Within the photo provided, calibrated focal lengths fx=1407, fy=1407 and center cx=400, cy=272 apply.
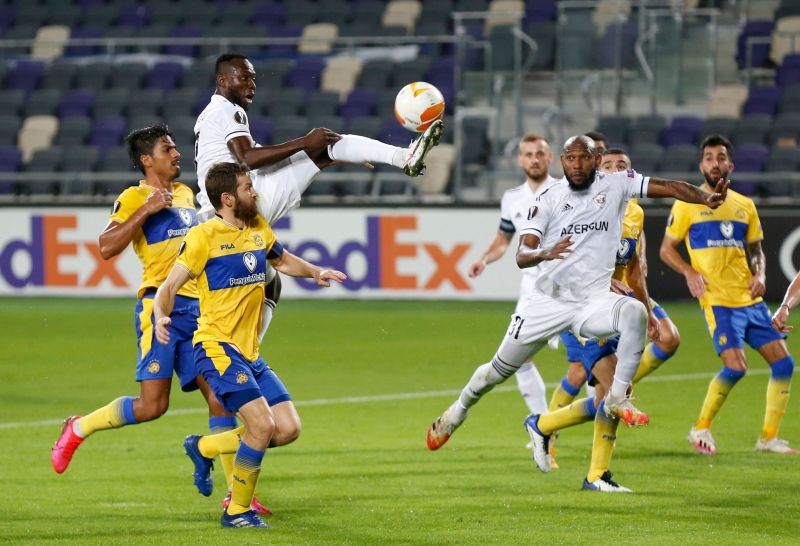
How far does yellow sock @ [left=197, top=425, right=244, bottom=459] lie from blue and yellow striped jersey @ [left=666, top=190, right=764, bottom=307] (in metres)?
3.96

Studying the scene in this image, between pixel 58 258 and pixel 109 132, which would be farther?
pixel 109 132

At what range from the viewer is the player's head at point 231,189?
286 inches

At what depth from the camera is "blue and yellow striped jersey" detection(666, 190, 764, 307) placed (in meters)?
10.0

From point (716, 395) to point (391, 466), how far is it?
93.9 inches

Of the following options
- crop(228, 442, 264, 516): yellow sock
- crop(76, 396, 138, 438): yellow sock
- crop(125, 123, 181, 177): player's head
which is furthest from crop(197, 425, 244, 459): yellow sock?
crop(125, 123, 181, 177): player's head

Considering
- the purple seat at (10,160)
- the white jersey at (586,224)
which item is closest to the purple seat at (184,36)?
the purple seat at (10,160)

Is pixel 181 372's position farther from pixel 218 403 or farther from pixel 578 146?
pixel 578 146

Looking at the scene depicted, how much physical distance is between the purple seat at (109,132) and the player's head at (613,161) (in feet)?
48.7

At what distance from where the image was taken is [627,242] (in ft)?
29.5

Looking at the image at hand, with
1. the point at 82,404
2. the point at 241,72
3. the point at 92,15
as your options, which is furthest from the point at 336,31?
the point at 241,72

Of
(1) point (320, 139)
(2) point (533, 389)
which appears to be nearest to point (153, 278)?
(1) point (320, 139)

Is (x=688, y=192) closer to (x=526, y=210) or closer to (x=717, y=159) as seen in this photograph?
(x=717, y=159)

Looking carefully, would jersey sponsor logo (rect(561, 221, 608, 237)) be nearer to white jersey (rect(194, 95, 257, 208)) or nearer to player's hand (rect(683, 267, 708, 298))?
player's hand (rect(683, 267, 708, 298))

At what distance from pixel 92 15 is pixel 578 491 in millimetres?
20474
